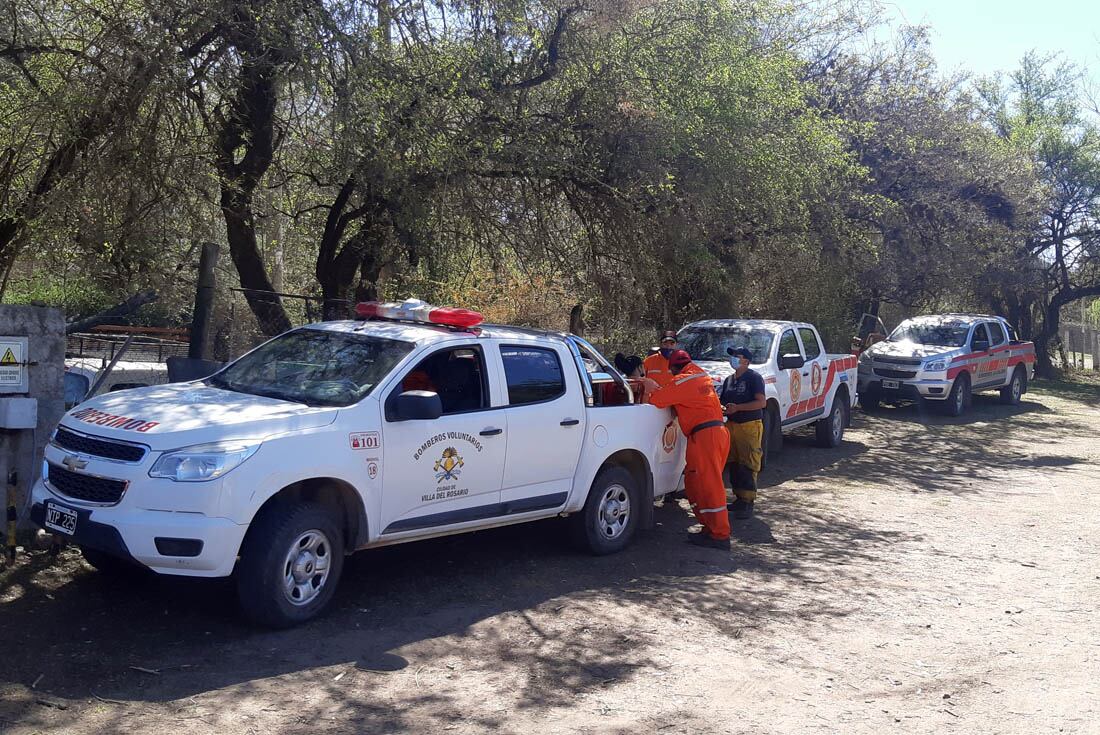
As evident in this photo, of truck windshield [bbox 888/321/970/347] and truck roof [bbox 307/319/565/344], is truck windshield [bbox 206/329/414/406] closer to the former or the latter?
truck roof [bbox 307/319/565/344]

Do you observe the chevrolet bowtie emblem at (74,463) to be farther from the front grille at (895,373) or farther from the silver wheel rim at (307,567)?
the front grille at (895,373)

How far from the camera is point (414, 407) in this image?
21.2ft

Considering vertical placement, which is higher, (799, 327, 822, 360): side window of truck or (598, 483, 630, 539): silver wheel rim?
(799, 327, 822, 360): side window of truck

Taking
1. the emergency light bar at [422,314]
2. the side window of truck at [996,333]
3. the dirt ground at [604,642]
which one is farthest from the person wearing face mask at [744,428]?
the side window of truck at [996,333]

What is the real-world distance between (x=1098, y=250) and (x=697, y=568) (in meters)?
26.5

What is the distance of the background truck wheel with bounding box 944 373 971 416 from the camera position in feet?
64.5

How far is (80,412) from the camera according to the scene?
21.0 ft

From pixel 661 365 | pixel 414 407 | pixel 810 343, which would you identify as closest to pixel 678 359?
pixel 661 365

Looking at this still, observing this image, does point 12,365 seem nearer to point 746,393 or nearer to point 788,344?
point 746,393

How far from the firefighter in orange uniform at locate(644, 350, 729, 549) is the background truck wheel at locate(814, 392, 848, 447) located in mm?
6432

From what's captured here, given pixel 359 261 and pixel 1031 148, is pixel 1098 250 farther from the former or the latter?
pixel 359 261

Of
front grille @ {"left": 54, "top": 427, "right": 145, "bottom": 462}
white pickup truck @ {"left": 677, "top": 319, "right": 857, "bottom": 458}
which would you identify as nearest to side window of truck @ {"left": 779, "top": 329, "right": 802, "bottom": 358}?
white pickup truck @ {"left": 677, "top": 319, "right": 857, "bottom": 458}

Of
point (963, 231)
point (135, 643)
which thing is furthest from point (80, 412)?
point (963, 231)

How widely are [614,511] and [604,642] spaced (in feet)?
7.11
